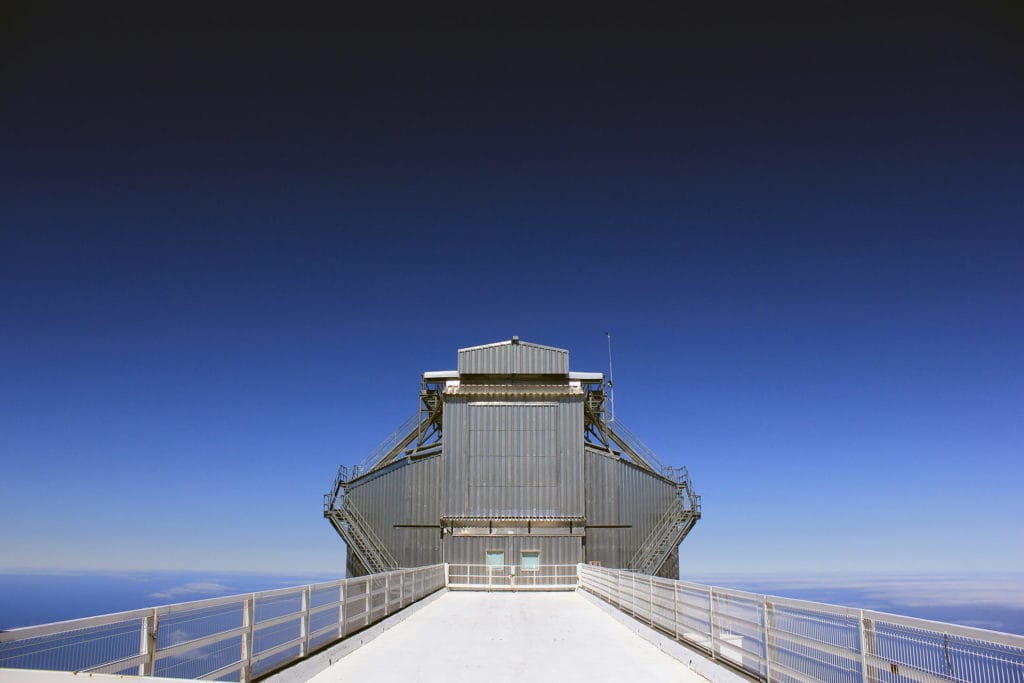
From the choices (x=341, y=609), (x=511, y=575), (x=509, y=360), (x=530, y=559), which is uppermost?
(x=509, y=360)

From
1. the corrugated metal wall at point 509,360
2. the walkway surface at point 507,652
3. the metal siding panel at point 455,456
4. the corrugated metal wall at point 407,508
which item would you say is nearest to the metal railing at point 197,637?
the walkway surface at point 507,652

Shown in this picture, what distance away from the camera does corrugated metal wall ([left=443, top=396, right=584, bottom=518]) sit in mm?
34125

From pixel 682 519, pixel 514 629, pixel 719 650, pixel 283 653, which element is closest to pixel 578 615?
pixel 514 629

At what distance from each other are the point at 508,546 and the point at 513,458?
437cm

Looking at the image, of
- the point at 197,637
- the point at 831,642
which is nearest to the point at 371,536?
the point at 197,637

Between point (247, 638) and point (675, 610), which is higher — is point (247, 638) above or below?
above

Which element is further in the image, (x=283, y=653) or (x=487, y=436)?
(x=487, y=436)

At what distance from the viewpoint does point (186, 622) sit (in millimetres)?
6293

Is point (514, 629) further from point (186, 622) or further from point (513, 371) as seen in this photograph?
point (513, 371)

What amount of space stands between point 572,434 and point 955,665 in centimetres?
3017

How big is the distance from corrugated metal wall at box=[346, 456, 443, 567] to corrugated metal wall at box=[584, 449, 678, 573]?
800 centimetres

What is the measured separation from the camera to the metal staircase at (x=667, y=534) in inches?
1385

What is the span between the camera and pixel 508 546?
33.2 m

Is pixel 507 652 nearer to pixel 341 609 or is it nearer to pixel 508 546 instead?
pixel 341 609
